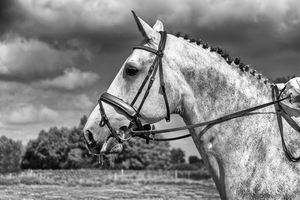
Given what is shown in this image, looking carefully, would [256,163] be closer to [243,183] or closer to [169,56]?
[243,183]

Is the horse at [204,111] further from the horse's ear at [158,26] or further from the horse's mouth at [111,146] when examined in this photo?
the horse's ear at [158,26]

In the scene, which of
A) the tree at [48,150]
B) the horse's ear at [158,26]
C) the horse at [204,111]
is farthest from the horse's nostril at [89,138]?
the tree at [48,150]

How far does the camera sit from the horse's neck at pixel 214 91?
170 inches

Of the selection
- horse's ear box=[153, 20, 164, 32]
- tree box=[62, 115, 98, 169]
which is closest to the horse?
horse's ear box=[153, 20, 164, 32]

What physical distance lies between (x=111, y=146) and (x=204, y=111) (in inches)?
43.3

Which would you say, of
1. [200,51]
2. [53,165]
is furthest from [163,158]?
[200,51]

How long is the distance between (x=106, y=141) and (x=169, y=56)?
1180mm

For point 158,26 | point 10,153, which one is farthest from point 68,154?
point 158,26

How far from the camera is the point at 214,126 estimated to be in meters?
4.24

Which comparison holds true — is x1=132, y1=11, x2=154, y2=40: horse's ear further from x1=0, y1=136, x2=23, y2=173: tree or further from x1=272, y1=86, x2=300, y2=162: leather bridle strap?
x1=0, y1=136, x2=23, y2=173: tree

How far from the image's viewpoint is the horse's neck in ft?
14.2

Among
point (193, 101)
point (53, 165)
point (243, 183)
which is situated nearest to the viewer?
point (243, 183)

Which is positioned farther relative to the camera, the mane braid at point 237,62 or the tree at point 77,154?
the tree at point 77,154

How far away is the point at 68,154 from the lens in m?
89.1
